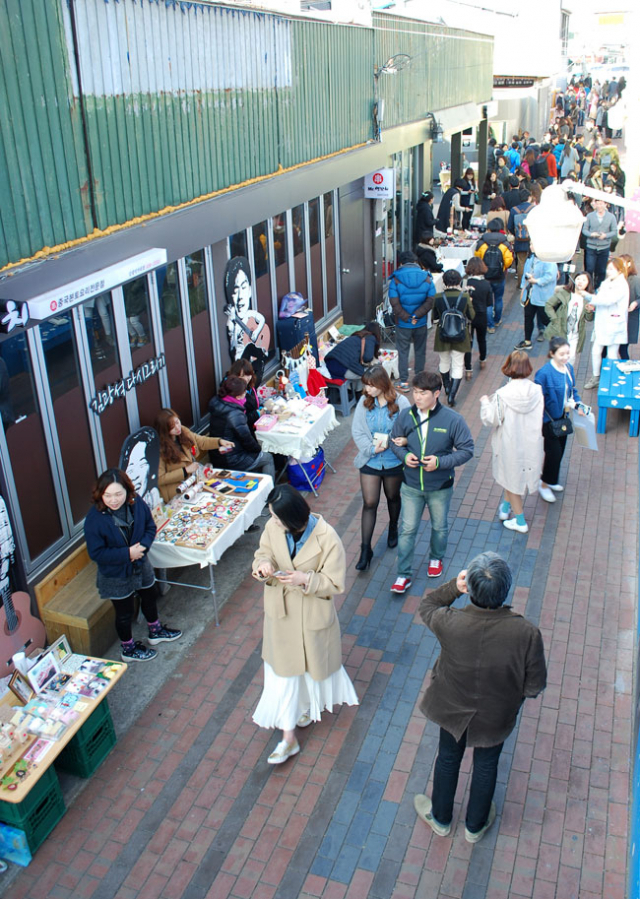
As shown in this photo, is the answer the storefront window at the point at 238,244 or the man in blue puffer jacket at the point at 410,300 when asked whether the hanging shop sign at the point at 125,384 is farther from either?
the man in blue puffer jacket at the point at 410,300

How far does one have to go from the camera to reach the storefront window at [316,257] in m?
11.6

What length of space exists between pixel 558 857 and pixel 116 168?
231 inches

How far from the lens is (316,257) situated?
469 inches

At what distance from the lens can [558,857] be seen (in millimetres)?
4883

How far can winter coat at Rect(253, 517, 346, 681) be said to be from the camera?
5.06 metres

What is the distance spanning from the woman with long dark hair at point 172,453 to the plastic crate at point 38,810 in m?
2.93

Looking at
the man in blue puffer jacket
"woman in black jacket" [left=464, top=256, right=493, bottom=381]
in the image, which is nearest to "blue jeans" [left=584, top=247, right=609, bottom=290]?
"woman in black jacket" [left=464, top=256, right=493, bottom=381]

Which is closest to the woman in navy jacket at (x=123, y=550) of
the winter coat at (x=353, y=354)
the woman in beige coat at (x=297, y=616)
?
the woman in beige coat at (x=297, y=616)

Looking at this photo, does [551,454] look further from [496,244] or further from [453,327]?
[496,244]

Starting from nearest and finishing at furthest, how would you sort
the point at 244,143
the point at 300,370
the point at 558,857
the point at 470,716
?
the point at 470,716 → the point at 558,857 → the point at 244,143 → the point at 300,370

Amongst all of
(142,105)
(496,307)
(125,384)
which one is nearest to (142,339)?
(125,384)

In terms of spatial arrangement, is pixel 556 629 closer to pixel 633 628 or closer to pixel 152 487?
pixel 633 628

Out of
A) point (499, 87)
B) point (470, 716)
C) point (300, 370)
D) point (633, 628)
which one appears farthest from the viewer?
point (499, 87)

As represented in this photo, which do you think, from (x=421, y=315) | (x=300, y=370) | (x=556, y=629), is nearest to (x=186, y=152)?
(x=300, y=370)
